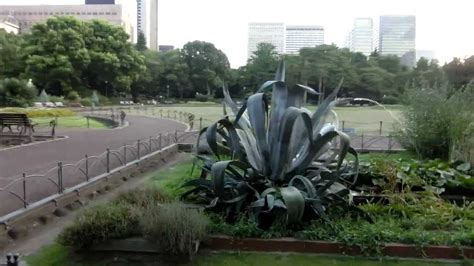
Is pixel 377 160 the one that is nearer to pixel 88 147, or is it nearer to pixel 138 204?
pixel 138 204

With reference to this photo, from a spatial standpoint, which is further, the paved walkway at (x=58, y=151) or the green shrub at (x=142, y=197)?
the paved walkway at (x=58, y=151)

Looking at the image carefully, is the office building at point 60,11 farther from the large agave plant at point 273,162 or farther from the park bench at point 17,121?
the large agave plant at point 273,162

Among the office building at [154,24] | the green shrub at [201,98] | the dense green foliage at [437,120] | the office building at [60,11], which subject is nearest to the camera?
the dense green foliage at [437,120]

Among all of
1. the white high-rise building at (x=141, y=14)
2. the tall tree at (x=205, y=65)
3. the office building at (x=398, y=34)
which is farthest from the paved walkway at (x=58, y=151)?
the white high-rise building at (x=141, y=14)

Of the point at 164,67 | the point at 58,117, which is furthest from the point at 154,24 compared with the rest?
the point at 58,117

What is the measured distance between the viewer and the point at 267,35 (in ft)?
294

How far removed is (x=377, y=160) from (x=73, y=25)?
56.8 metres

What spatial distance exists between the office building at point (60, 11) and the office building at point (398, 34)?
212ft

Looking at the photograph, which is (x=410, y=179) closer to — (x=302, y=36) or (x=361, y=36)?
(x=302, y=36)

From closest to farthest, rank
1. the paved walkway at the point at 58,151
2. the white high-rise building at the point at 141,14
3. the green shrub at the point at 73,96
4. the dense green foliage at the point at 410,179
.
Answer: the dense green foliage at the point at 410,179 → the paved walkway at the point at 58,151 → the green shrub at the point at 73,96 → the white high-rise building at the point at 141,14

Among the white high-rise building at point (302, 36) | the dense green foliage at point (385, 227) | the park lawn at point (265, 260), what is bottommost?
the park lawn at point (265, 260)

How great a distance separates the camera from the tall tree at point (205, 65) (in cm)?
7656

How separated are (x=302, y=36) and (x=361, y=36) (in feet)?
43.3

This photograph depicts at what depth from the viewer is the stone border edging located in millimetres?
5062
